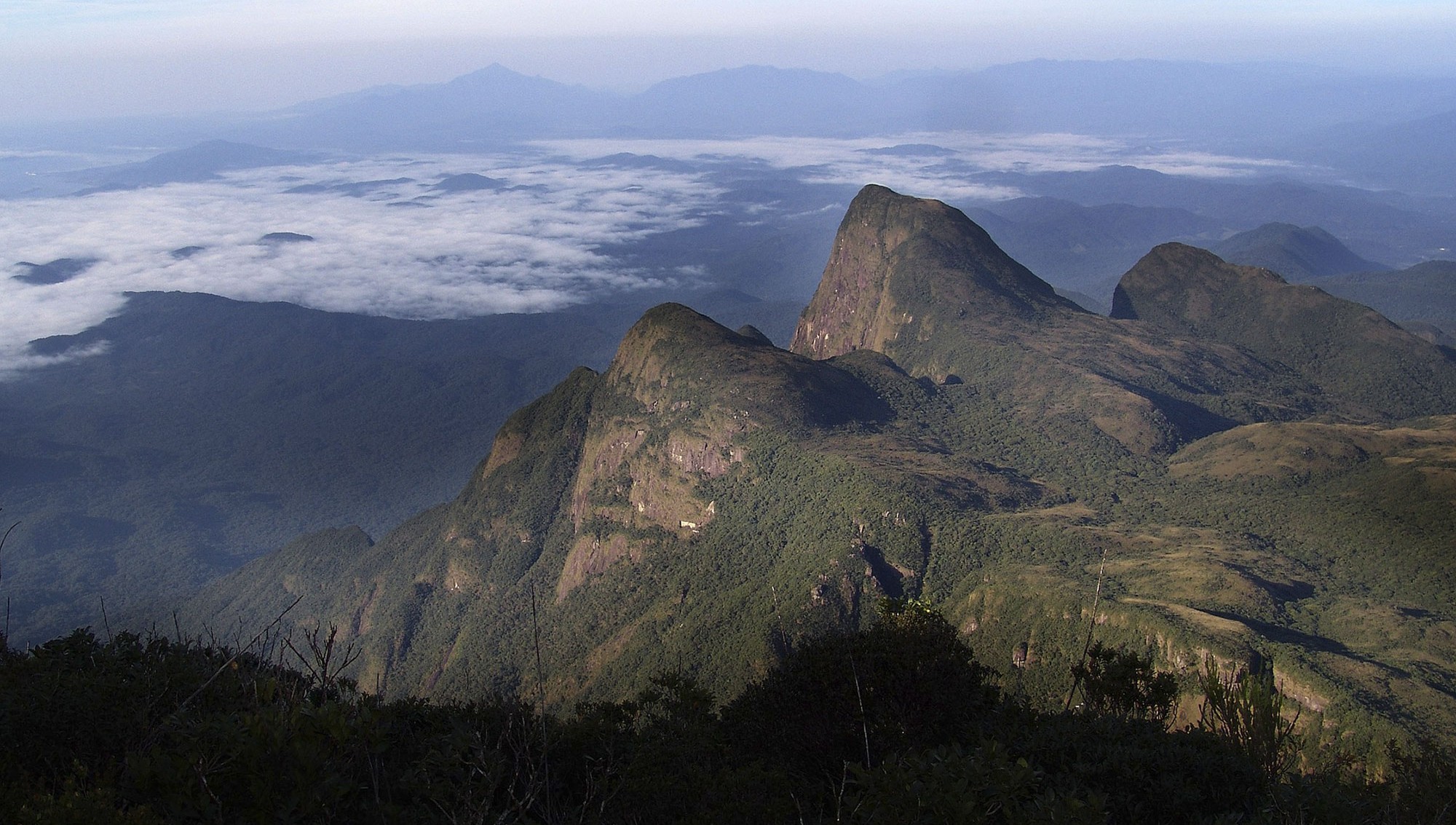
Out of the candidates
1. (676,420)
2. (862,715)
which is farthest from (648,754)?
(676,420)

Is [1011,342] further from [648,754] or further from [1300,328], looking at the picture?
[648,754]

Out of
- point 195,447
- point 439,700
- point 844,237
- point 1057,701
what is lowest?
point 195,447

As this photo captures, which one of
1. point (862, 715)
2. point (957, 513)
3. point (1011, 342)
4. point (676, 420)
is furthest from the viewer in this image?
point (1011, 342)

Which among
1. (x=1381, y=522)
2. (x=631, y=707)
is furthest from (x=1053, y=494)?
(x=631, y=707)

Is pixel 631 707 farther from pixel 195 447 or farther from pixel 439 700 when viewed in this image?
pixel 195 447

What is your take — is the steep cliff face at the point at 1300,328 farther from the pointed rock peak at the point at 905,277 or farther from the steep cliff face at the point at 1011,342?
the pointed rock peak at the point at 905,277

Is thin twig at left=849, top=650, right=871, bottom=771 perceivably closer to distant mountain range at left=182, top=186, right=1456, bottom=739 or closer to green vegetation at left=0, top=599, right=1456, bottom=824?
green vegetation at left=0, top=599, right=1456, bottom=824
